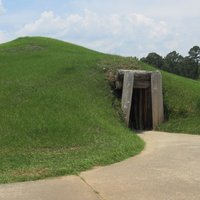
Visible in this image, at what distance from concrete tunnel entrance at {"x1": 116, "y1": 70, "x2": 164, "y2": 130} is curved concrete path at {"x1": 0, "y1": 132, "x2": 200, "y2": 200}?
454 centimetres

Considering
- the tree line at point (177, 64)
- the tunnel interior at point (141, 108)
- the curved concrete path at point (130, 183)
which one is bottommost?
the curved concrete path at point (130, 183)

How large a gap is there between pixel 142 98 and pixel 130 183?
24.8 ft

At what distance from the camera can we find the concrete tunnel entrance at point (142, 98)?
40.8 feet

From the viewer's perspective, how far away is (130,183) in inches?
237

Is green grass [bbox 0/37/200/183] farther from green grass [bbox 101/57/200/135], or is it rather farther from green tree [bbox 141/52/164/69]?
green tree [bbox 141/52/164/69]

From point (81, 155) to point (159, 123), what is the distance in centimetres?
512

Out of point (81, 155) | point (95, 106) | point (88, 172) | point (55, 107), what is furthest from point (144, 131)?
point (88, 172)

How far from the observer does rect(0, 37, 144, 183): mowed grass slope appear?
290 inches

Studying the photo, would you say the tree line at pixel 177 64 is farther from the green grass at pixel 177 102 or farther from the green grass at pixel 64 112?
the green grass at pixel 177 102

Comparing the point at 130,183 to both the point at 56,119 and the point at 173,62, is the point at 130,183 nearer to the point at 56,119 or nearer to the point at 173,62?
the point at 56,119

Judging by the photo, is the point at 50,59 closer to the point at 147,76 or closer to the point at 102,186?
the point at 147,76

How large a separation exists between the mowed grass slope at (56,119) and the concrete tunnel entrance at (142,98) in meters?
0.52

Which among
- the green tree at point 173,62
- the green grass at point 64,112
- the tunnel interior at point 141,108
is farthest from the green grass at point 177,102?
the green tree at point 173,62

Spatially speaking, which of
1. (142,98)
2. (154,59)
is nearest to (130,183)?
(142,98)
